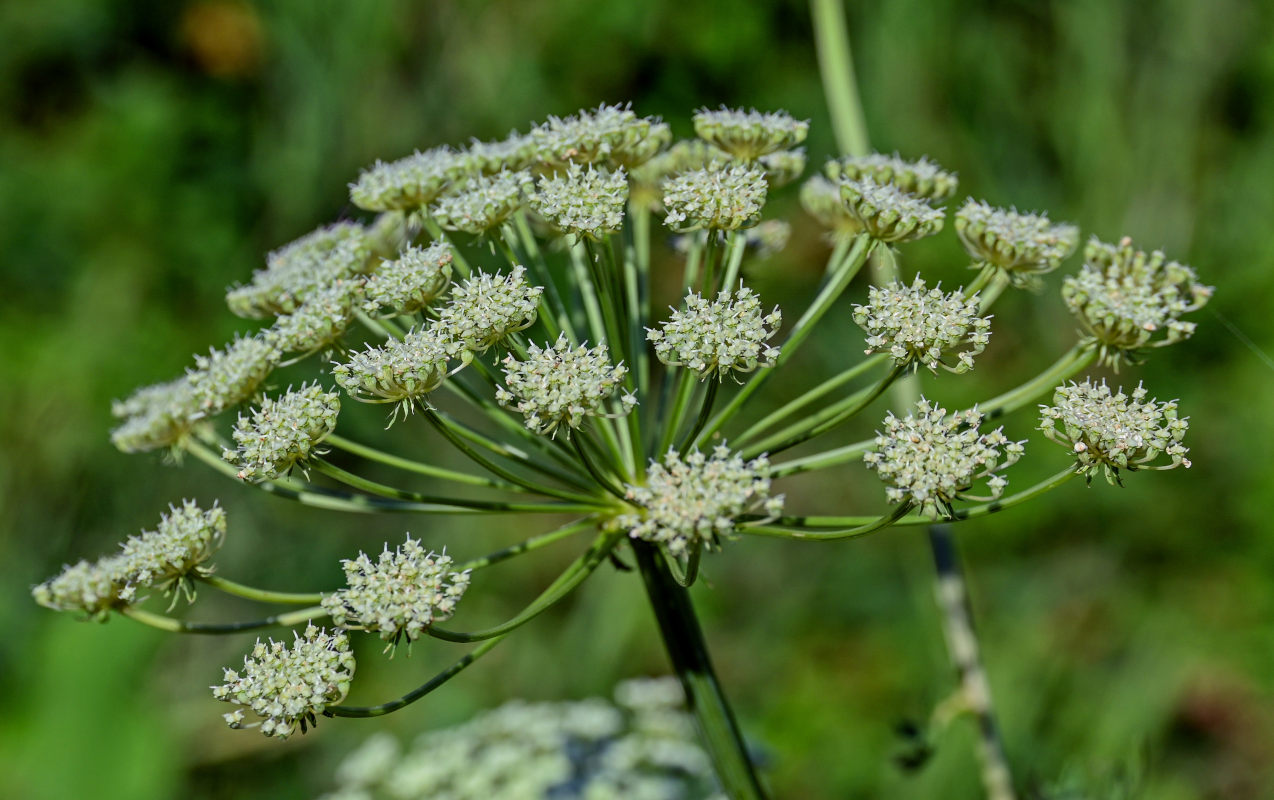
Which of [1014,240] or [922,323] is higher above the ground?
[1014,240]

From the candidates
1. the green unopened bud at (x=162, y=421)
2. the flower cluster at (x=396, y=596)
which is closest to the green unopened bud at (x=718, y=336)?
the flower cluster at (x=396, y=596)

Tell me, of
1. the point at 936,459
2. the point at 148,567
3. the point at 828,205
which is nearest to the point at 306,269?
the point at 148,567

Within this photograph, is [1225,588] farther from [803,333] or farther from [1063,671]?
[803,333]

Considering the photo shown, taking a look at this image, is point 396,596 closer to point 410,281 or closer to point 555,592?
point 555,592

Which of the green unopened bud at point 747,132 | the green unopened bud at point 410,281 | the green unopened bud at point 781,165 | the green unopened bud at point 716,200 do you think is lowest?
the green unopened bud at point 716,200

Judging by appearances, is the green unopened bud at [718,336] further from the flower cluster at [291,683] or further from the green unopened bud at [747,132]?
the flower cluster at [291,683]

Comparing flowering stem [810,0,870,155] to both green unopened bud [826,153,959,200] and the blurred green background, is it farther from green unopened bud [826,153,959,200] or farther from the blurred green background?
the blurred green background

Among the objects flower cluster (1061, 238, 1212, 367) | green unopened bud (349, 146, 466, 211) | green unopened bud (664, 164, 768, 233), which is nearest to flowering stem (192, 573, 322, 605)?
green unopened bud (349, 146, 466, 211)
